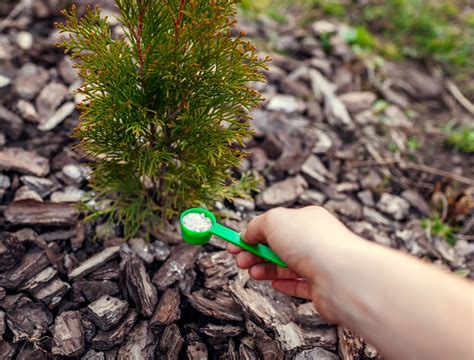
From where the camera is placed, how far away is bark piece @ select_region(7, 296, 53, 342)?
2.56 m

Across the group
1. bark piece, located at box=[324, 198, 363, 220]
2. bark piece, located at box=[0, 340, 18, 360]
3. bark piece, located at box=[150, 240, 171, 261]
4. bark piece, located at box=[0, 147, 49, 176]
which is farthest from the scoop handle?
bark piece, located at box=[0, 147, 49, 176]

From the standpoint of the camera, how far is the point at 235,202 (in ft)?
11.6

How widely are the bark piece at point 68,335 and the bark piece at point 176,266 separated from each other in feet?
1.86

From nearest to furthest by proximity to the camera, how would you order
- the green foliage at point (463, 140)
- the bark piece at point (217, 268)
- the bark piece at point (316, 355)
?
the bark piece at point (316, 355), the bark piece at point (217, 268), the green foliage at point (463, 140)

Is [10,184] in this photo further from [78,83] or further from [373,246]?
[373,246]

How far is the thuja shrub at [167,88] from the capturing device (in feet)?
7.38

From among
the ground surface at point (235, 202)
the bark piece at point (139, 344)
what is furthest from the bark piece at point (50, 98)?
the bark piece at point (139, 344)

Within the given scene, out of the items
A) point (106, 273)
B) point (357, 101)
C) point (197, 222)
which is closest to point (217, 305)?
point (197, 222)

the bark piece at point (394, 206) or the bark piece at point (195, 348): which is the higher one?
the bark piece at point (195, 348)

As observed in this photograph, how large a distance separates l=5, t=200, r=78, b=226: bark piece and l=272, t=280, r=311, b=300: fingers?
5.32 feet

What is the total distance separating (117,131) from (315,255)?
138 cm

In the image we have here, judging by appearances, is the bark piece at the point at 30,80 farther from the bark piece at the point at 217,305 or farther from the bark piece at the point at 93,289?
the bark piece at the point at 217,305

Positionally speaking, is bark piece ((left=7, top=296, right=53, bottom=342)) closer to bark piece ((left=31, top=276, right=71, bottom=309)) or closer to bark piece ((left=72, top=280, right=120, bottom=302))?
bark piece ((left=31, top=276, right=71, bottom=309))

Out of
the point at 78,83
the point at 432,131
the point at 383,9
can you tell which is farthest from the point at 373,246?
the point at 383,9
